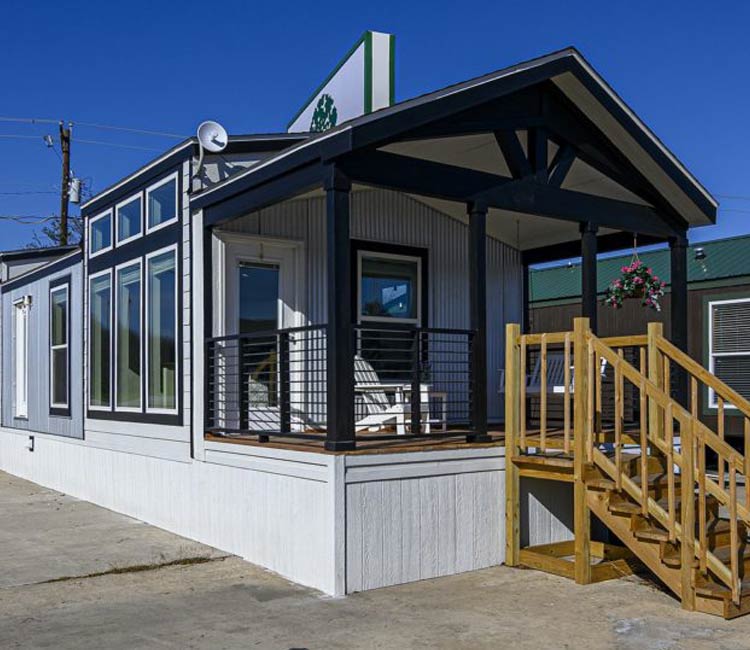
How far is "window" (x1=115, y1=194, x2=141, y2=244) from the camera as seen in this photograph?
945cm

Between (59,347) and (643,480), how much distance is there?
8.52 metres

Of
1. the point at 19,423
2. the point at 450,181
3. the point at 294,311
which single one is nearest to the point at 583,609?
the point at 450,181

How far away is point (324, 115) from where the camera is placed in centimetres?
1011

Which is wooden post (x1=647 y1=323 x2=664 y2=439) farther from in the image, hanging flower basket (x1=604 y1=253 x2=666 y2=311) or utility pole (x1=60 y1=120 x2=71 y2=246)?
utility pole (x1=60 y1=120 x2=71 y2=246)

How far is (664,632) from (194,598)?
3070 millimetres

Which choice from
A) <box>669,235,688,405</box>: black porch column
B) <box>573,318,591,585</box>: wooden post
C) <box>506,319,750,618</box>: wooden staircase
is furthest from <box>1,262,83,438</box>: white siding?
<box>669,235,688,405</box>: black porch column

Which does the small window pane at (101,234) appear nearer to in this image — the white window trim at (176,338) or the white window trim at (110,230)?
the white window trim at (110,230)

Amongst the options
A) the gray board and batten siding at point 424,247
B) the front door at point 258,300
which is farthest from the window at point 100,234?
the gray board and batten siding at point 424,247

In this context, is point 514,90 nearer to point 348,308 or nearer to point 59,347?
point 348,308

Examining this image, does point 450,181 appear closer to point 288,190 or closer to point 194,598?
point 288,190

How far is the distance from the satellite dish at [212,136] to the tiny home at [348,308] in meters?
0.17

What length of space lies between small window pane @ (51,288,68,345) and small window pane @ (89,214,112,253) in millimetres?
1271

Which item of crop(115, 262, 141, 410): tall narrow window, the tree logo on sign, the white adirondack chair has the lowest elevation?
the white adirondack chair

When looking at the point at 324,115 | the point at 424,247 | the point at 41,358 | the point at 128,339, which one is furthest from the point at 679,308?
the point at 41,358
